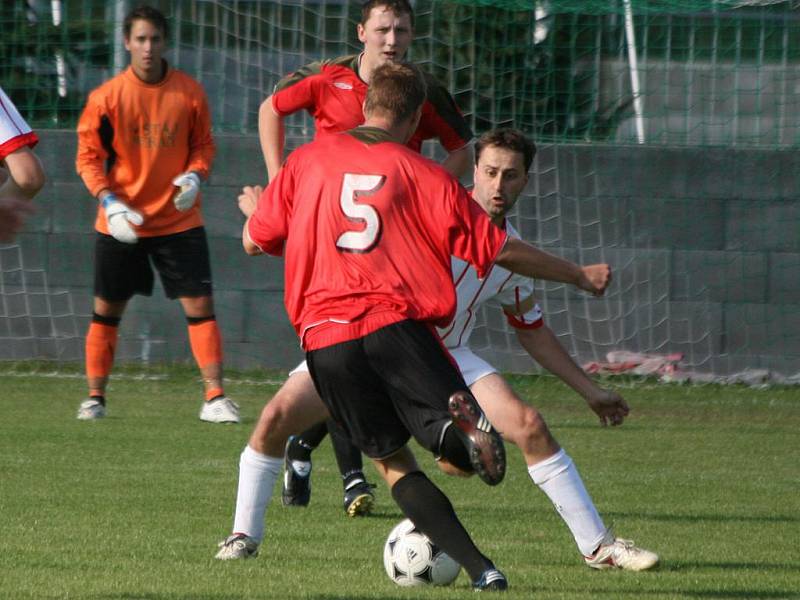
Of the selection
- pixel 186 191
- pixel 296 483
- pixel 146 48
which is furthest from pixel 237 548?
pixel 146 48

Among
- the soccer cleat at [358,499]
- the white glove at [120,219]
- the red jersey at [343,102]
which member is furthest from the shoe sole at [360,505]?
the white glove at [120,219]

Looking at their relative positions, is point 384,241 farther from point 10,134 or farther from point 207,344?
point 207,344

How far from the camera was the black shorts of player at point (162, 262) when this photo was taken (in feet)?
31.2

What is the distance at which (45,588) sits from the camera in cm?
468

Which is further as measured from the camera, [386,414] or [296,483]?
[296,483]

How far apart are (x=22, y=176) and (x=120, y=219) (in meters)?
4.87

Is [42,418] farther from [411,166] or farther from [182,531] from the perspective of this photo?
[411,166]

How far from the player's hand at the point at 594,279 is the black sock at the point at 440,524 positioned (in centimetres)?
75

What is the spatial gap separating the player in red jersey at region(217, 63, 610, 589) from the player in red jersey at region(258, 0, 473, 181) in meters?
1.86

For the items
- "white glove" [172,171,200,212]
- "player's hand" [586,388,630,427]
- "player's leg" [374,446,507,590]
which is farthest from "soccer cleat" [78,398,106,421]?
"player's leg" [374,446,507,590]

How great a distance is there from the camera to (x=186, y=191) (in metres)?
9.05

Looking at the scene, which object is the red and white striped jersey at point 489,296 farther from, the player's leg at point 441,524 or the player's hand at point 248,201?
the player's leg at point 441,524

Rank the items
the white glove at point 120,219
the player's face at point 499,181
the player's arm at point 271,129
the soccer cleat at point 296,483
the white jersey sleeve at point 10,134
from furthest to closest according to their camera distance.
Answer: the white glove at point 120,219 < the player's arm at point 271,129 < the soccer cleat at point 296,483 < the player's face at point 499,181 < the white jersey sleeve at point 10,134

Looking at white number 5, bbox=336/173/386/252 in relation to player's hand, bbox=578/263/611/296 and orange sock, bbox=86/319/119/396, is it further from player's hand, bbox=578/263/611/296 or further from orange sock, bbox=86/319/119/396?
orange sock, bbox=86/319/119/396
